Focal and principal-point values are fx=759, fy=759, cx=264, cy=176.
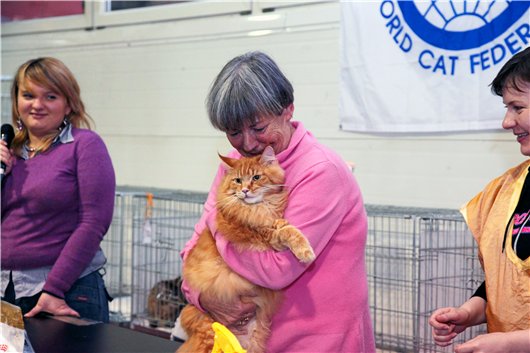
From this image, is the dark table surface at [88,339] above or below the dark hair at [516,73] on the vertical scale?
below

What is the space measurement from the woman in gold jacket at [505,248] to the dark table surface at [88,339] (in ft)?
2.75

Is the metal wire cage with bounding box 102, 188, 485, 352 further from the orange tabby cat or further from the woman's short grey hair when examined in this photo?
the woman's short grey hair

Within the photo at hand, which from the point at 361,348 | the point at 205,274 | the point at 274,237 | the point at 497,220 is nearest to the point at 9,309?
the point at 205,274

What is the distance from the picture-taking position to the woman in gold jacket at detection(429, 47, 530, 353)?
1.66 m

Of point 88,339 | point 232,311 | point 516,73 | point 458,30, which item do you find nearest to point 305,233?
point 232,311

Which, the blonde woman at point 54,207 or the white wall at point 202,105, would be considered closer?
the blonde woman at point 54,207

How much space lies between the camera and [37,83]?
270cm

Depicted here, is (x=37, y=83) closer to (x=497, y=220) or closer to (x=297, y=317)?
(x=297, y=317)

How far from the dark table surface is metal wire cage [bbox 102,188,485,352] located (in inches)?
60.8

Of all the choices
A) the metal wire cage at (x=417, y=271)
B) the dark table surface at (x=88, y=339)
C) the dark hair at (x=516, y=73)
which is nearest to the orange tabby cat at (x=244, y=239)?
the dark table surface at (x=88, y=339)

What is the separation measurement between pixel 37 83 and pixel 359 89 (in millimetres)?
1990

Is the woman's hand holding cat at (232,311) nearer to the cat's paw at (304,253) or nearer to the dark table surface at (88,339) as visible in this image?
the cat's paw at (304,253)

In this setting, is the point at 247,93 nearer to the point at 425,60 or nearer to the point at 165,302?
the point at 425,60

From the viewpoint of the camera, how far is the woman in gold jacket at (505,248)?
166cm
